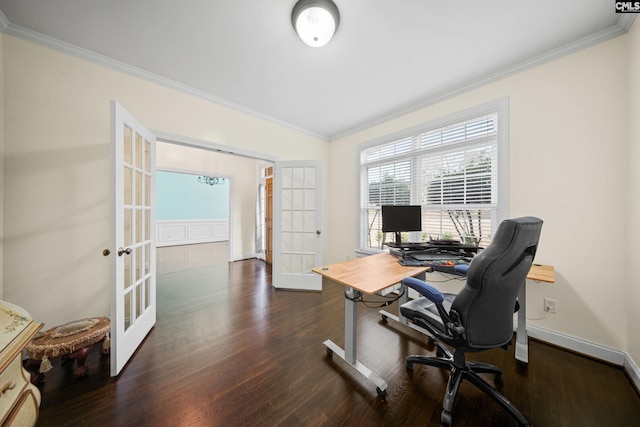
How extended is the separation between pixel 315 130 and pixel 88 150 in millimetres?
2895

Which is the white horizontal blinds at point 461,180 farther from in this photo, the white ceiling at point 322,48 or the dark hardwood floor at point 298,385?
the dark hardwood floor at point 298,385

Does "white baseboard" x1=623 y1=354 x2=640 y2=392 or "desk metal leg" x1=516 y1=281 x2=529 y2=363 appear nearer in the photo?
"white baseboard" x1=623 y1=354 x2=640 y2=392

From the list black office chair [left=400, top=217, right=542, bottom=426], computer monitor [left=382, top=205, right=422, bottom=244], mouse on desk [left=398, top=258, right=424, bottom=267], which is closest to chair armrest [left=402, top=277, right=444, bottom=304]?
black office chair [left=400, top=217, right=542, bottom=426]

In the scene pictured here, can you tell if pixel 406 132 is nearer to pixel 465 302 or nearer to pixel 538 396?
pixel 465 302

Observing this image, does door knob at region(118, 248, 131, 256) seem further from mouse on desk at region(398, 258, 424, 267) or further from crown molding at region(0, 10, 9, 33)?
mouse on desk at region(398, 258, 424, 267)

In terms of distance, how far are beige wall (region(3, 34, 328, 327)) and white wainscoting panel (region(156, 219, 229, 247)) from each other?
5293 millimetres

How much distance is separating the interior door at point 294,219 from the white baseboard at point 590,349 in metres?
2.56

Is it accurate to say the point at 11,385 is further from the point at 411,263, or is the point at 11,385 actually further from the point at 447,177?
the point at 447,177

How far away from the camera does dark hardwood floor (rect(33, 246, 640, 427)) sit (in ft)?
4.00

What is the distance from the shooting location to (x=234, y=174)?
17.5ft

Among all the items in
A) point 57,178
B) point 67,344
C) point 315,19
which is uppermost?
point 315,19

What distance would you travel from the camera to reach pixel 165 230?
6477 mm

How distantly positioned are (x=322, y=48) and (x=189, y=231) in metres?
7.02

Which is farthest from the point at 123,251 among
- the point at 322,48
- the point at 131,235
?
the point at 322,48
